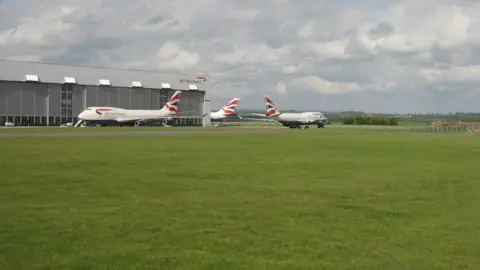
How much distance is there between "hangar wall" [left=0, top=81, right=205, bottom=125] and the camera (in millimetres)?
99875

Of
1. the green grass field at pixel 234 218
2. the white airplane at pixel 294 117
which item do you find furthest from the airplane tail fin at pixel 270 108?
the green grass field at pixel 234 218

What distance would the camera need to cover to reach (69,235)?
10531 millimetres

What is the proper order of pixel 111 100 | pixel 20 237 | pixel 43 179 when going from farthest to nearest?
pixel 111 100, pixel 43 179, pixel 20 237

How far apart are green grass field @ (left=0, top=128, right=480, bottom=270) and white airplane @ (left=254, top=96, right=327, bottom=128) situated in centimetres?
8698

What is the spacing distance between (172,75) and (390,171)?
102 metres

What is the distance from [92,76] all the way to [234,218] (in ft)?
338

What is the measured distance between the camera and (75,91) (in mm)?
108062

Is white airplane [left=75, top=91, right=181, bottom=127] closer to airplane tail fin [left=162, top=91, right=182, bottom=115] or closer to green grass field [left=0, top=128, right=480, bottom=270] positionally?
airplane tail fin [left=162, top=91, right=182, bottom=115]

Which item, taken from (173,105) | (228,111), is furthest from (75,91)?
(228,111)

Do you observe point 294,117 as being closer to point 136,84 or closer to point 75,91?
point 136,84

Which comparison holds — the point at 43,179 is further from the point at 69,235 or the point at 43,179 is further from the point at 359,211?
the point at 359,211

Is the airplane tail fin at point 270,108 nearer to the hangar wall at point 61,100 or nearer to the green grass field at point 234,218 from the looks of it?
the hangar wall at point 61,100

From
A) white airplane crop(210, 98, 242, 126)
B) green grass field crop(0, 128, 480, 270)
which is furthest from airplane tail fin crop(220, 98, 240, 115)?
green grass field crop(0, 128, 480, 270)

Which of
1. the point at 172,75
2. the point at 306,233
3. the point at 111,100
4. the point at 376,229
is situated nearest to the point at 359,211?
the point at 376,229
